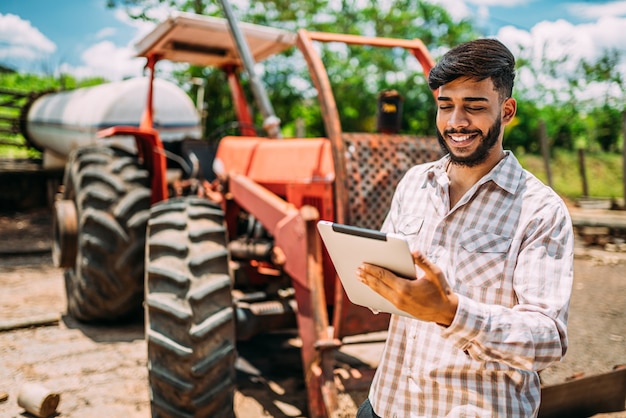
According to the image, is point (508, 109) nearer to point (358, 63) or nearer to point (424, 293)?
point (424, 293)

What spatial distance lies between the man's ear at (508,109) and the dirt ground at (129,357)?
1524 millimetres

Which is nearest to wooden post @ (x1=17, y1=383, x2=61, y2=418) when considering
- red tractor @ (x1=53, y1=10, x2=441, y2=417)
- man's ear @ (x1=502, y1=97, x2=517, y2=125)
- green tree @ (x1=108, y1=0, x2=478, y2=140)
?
red tractor @ (x1=53, y1=10, x2=441, y2=417)

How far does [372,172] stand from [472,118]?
1.38 metres

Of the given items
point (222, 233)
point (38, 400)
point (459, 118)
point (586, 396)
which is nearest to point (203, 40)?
point (222, 233)

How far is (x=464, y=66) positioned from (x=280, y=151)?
2.09 metres

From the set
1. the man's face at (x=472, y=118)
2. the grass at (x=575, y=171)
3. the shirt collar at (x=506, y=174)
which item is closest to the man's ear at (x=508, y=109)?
the man's face at (x=472, y=118)

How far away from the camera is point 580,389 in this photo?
2.80 metres

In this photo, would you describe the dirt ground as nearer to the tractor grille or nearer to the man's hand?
the tractor grille

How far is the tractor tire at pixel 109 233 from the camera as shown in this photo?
12.9 feet

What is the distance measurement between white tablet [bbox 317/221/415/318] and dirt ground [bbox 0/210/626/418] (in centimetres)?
126

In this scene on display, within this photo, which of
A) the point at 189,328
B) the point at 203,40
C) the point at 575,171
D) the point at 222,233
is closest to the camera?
the point at 189,328

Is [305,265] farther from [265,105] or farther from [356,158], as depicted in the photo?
[265,105]

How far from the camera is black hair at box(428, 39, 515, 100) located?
4.75 ft

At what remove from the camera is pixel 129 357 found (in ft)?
12.9
